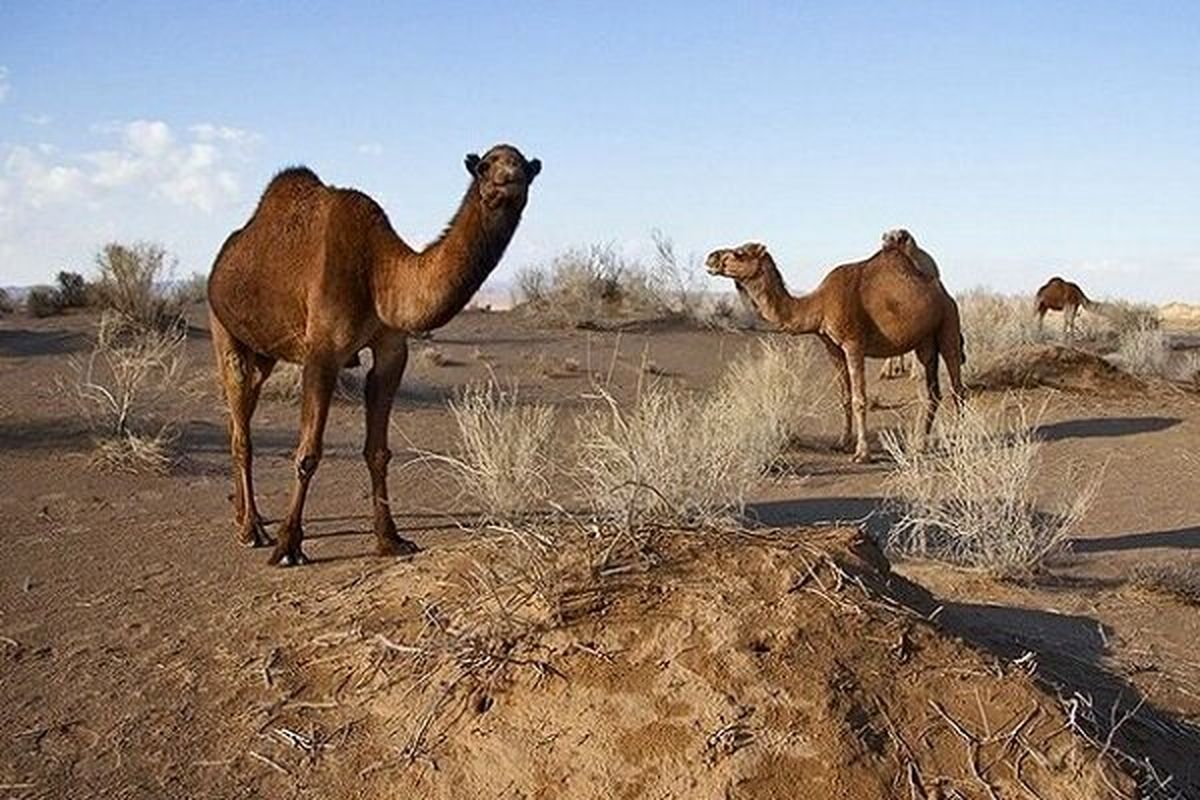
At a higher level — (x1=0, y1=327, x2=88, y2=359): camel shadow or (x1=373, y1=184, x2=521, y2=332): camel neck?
(x1=373, y1=184, x2=521, y2=332): camel neck

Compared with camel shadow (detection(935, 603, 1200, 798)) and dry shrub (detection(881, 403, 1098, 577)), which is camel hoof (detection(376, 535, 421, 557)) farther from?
dry shrub (detection(881, 403, 1098, 577))

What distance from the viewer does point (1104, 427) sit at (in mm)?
17297

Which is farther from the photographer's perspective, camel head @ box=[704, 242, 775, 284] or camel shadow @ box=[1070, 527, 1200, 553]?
camel head @ box=[704, 242, 775, 284]

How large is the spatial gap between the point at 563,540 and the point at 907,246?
43.9ft

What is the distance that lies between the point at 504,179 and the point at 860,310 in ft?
29.5

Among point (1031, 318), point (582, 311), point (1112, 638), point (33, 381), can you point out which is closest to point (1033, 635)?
point (1112, 638)

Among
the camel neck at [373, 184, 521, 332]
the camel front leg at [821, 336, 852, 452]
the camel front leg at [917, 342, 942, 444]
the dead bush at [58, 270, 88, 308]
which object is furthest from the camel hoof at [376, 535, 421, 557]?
the dead bush at [58, 270, 88, 308]

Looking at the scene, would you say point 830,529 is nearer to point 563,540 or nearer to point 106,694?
point 563,540

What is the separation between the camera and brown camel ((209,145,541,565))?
8.09 m

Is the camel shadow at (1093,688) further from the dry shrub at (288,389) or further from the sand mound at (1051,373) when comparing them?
the sand mound at (1051,373)

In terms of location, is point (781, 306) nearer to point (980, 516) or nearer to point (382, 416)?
point (980, 516)

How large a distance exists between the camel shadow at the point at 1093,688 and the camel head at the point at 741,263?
26.2ft

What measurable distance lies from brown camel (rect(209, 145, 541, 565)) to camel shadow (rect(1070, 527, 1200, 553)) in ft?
19.5

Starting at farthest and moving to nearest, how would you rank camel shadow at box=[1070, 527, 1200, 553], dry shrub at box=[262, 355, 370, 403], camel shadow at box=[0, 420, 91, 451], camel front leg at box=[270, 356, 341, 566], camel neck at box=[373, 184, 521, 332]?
dry shrub at box=[262, 355, 370, 403] < camel shadow at box=[0, 420, 91, 451] < camel shadow at box=[1070, 527, 1200, 553] < camel front leg at box=[270, 356, 341, 566] < camel neck at box=[373, 184, 521, 332]
